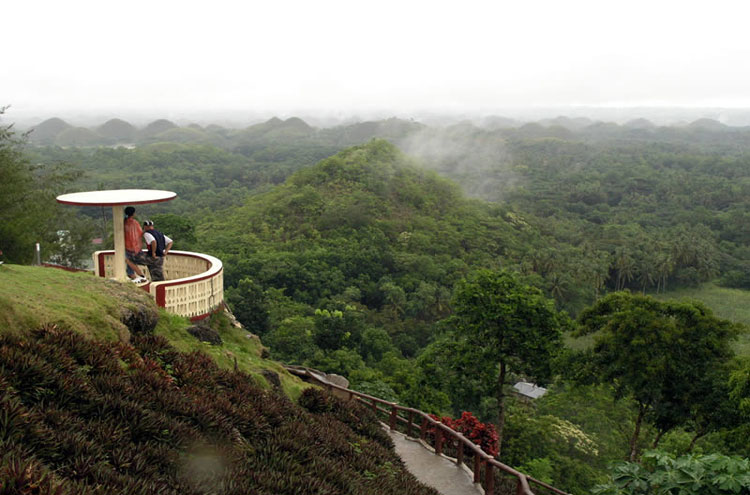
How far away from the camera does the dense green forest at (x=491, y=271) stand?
18.1 m

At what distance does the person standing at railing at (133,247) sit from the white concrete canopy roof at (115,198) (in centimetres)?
51

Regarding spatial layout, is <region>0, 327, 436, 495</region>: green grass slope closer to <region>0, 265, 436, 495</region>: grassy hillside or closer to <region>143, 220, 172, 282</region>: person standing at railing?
<region>0, 265, 436, 495</region>: grassy hillside

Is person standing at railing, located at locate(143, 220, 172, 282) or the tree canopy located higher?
person standing at railing, located at locate(143, 220, 172, 282)

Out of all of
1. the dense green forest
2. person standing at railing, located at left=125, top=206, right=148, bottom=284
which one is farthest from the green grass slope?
the dense green forest

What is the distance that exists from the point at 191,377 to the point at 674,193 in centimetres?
11598

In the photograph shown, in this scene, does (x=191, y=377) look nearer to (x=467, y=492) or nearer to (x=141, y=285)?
(x=467, y=492)

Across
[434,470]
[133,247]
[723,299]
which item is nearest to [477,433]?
[434,470]

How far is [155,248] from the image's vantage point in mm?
12625

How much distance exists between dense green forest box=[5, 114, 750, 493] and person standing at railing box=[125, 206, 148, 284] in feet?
26.8

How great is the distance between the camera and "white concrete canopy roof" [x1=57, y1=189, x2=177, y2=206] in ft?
36.3

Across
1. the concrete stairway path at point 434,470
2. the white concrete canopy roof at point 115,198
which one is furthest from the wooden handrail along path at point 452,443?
the white concrete canopy roof at point 115,198

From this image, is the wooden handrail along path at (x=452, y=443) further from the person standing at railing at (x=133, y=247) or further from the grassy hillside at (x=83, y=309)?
the person standing at railing at (x=133, y=247)

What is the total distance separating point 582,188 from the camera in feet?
364

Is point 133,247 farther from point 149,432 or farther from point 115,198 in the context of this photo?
point 149,432
